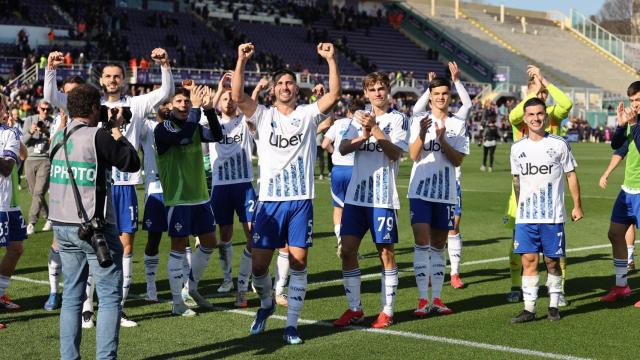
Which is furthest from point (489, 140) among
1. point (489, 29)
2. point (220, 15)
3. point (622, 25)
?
point (622, 25)

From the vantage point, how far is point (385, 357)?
7.12 meters

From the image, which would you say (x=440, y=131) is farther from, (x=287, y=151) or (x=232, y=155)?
(x=232, y=155)

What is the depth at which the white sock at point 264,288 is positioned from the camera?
795cm

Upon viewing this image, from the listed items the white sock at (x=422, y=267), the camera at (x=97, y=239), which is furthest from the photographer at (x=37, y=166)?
the camera at (x=97, y=239)

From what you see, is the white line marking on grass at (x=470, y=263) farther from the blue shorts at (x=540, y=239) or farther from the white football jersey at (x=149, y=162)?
the blue shorts at (x=540, y=239)

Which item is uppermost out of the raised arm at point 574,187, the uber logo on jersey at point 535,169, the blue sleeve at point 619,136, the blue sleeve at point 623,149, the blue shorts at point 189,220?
the blue sleeve at point 619,136

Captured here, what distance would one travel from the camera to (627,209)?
974cm

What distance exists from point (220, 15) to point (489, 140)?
34632 millimetres

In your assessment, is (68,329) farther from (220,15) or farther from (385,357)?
(220,15)

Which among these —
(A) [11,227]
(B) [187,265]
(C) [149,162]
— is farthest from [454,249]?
(A) [11,227]

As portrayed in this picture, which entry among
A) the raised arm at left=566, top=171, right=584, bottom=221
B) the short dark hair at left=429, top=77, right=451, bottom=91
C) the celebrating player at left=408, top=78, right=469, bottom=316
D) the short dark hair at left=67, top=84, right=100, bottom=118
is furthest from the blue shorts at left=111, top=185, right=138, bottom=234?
the raised arm at left=566, top=171, right=584, bottom=221

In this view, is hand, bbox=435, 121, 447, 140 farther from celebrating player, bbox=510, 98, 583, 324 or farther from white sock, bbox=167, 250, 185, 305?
white sock, bbox=167, 250, 185, 305

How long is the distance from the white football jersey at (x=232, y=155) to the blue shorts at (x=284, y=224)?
7.64ft

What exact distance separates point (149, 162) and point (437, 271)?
127 inches
